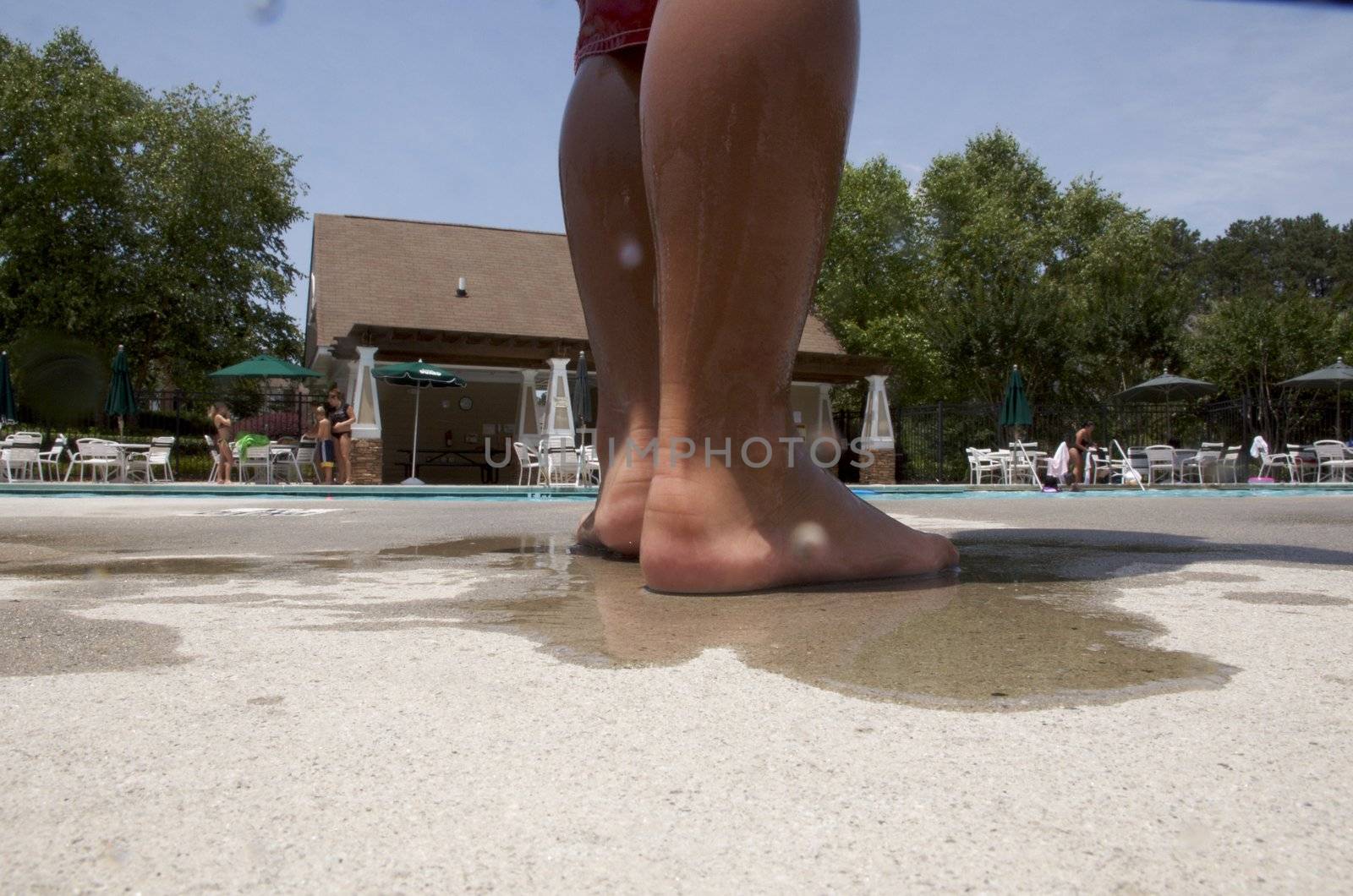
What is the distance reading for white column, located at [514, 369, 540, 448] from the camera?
56.5 feet

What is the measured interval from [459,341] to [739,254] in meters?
14.4

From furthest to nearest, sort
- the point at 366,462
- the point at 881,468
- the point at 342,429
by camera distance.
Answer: the point at 881,468 < the point at 366,462 < the point at 342,429

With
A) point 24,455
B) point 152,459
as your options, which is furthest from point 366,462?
point 24,455

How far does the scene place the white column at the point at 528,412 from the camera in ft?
56.5

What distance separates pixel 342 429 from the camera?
13.9 metres

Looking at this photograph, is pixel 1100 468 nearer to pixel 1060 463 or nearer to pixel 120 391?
Answer: pixel 1060 463

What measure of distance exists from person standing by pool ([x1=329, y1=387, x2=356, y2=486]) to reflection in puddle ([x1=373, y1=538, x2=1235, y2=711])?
12.7 meters

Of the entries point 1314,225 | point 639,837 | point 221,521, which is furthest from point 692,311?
point 1314,225

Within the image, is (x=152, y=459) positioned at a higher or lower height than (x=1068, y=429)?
lower

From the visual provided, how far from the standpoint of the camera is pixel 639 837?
708 millimetres

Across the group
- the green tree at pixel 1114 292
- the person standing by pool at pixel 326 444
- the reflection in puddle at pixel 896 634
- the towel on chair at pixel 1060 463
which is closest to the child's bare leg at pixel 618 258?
the reflection in puddle at pixel 896 634

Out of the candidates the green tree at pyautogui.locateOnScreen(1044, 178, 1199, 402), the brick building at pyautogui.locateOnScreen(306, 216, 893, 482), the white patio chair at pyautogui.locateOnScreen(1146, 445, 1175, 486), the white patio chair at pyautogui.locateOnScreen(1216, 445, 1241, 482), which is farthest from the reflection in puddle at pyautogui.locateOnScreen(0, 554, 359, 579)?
the green tree at pyautogui.locateOnScreen(1044, 178, 1199, 402)

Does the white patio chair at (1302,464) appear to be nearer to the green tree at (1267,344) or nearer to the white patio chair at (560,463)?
the green tree at (1267,344)

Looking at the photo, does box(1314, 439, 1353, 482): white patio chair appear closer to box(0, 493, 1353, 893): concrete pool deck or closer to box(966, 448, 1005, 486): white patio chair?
box(966, 448, 1005, 486): white patio chair
